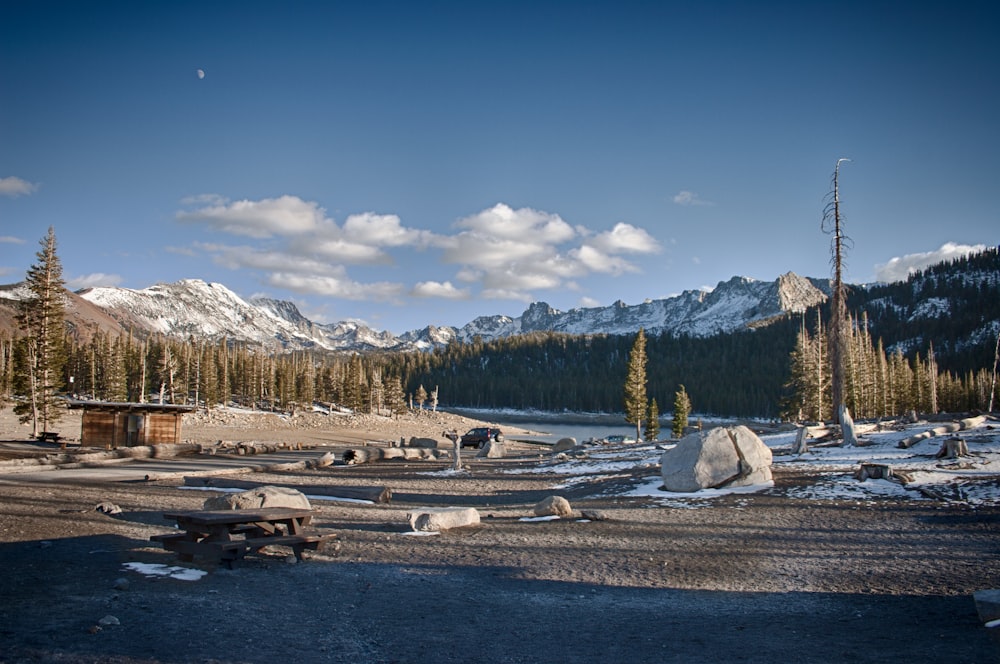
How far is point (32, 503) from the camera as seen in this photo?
54.4ft

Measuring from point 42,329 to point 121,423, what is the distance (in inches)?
420

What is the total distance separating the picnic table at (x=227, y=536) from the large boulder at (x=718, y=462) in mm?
10723

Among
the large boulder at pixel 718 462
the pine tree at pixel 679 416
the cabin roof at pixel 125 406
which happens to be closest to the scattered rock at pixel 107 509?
the large boulder at pixel 718 462

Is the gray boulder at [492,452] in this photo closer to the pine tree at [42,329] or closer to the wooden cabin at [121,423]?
the wooden cabin at [121,423]

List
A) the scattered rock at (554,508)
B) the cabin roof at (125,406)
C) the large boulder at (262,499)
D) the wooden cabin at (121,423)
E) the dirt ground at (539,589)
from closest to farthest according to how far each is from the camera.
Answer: the dirt ground at (539,589), the large boulder at (262,499), the scattered rock at (554,508), the cabin roof at (125,406), the wooden cabin at (121,423)

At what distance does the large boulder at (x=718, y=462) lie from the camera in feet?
60.4

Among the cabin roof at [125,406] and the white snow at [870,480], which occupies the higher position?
the cabin roof at [125,406]

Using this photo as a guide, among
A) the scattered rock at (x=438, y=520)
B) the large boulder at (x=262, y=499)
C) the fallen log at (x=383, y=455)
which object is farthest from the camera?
the fallen log at (x=383, y=455)

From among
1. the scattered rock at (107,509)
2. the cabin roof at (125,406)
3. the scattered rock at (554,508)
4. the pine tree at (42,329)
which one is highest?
the pine tree at (42,329)

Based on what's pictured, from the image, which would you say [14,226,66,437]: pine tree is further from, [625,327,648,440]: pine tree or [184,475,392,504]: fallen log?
[625,327,648,440]: pine tree

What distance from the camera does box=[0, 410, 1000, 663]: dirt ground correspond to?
687cm

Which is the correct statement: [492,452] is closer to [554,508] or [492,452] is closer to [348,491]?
[348,491]

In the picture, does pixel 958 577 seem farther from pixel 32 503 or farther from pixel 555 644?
pixel 32 503

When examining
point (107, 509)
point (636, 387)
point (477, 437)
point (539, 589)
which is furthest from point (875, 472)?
point (636, 387)
